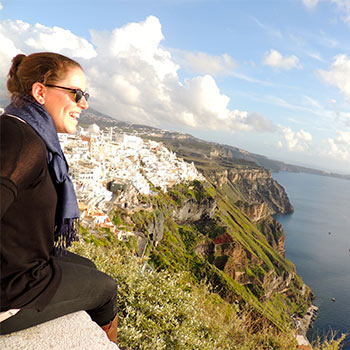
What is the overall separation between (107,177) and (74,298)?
5195 centimetres

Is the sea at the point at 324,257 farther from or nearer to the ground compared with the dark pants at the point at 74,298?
nearer to the ground

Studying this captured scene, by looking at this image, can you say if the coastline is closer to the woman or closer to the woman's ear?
the woman

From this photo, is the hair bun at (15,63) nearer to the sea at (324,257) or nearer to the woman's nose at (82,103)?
the woman's nose at (82,103)

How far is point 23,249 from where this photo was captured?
73.5 inches

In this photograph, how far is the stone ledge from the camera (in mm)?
2334

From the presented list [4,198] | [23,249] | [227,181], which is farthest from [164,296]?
[227,181]

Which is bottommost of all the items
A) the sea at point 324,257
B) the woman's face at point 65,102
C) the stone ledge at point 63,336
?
the sea at point 324,257

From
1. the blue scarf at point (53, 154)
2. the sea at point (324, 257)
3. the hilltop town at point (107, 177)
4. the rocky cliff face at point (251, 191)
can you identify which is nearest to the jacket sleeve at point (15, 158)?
the blue scarf at point (53, 154)

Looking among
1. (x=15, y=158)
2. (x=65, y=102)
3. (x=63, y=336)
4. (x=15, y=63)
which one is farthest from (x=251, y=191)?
(x=15, y=158)

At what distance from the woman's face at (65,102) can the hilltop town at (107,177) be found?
27776mm

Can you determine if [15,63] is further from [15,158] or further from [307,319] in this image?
[307,319]

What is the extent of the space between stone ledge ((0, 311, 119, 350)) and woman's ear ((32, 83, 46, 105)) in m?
2.13

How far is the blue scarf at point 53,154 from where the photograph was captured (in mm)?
1929

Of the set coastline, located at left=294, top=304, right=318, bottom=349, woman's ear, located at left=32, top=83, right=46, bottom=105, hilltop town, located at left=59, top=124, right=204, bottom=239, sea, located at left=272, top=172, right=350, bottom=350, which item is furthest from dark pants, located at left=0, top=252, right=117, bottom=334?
coastline, located at left=294, top=304, right=318, bottom=349
